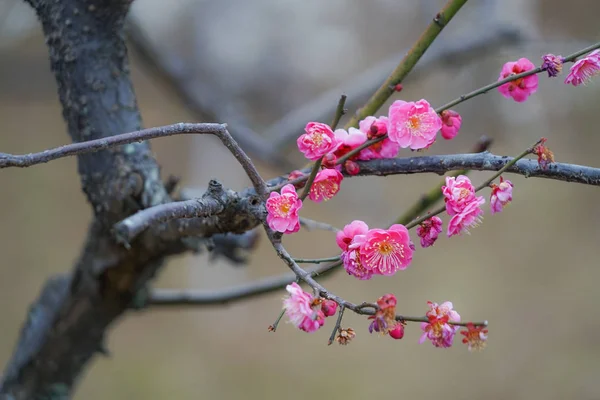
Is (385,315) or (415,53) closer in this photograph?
(385,315)

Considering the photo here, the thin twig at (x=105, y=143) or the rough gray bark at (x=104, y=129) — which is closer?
the thin twig at (x=105, y=143)

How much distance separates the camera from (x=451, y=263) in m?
2.43

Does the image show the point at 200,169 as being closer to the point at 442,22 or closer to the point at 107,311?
the point at 107,311

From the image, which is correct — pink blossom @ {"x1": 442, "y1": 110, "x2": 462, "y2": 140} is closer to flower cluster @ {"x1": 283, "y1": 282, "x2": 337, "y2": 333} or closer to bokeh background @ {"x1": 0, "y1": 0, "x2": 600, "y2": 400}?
flower cluster @ {"x1": 283, "y1": 282, "x2": 337, "y2": 333}

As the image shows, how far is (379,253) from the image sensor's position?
0.29 meters

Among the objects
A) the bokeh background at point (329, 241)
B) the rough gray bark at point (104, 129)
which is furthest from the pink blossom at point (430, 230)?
the bokeh background at point (329, 241)

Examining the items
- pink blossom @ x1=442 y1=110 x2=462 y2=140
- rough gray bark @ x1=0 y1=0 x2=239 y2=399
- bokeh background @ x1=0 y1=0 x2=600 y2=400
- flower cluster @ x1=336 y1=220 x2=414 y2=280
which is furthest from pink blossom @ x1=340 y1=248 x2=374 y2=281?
bokeh background @ x1=0 y1=0 x2=600 y2=400

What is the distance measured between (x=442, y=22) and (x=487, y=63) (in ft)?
3.83

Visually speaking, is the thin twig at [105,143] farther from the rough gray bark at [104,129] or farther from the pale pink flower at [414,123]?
the rough gray bark at [104,129]

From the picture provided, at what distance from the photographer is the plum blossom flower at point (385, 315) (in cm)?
26

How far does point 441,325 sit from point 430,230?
5 centimetres

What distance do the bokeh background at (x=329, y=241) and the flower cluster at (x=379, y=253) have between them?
1.22m

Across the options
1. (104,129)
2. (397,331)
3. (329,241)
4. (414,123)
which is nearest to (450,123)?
(414,123)

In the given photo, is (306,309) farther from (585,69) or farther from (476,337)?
(585,69)
